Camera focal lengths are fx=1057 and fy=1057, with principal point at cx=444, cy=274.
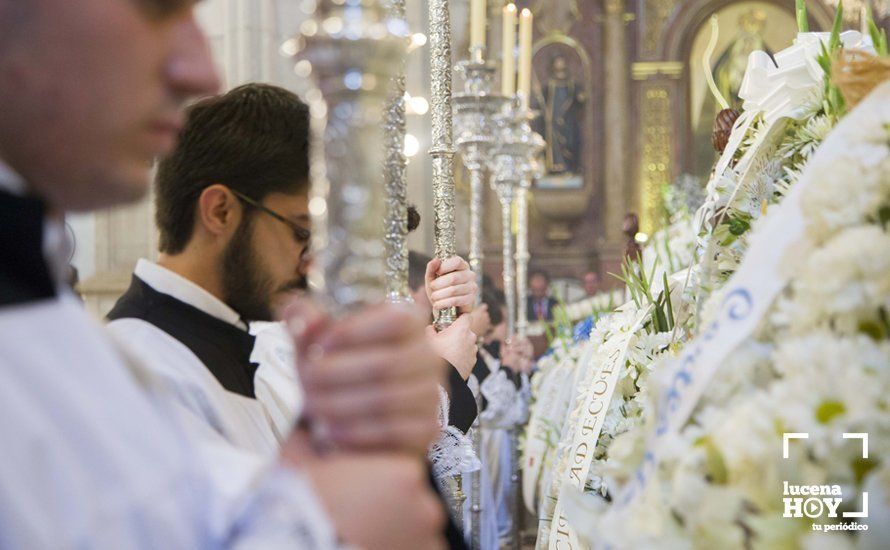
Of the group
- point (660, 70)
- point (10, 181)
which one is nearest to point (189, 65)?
point (10, 181)

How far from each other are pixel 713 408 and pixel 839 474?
0.15 meters

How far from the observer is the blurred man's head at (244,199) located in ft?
5.86

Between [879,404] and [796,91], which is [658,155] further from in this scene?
[879,404]

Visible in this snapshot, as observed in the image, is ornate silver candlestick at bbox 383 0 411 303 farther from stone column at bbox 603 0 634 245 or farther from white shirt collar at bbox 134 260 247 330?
stone column at bbox 603 0 634 245

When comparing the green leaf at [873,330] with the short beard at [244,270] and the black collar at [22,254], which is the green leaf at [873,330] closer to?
the black collar at [22,254]

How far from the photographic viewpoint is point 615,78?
13.3 metres

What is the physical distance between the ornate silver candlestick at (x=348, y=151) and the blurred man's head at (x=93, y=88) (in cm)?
14

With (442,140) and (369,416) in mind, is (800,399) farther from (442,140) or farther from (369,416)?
(442,140)

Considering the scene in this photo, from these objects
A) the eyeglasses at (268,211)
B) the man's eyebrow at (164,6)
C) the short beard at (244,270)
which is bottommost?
the short beard at (244,270)

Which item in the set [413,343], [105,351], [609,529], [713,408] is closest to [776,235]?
[713,408]

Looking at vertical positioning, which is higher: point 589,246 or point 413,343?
point 413,343

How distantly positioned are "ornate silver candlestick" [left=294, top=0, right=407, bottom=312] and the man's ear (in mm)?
947

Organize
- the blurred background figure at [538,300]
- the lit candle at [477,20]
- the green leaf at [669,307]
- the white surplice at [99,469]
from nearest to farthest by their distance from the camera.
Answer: the white surplice at [99,469] → the green leaf at [669,307] → the lit candle at [477,20] → the blurred background figure at [538,300]

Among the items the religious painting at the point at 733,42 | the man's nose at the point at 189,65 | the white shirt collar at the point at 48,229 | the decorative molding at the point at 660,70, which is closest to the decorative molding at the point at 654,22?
the decorative molding at the point at 660,70
